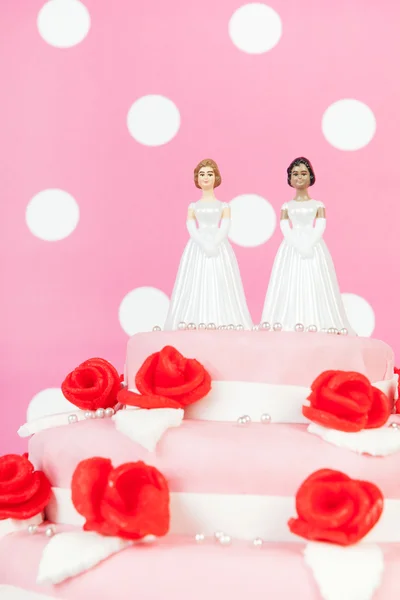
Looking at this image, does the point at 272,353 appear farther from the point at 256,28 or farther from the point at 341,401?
the point at 256,28

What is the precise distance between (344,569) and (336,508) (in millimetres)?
90

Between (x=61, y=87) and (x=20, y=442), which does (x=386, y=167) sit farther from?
(x=20, y=442)

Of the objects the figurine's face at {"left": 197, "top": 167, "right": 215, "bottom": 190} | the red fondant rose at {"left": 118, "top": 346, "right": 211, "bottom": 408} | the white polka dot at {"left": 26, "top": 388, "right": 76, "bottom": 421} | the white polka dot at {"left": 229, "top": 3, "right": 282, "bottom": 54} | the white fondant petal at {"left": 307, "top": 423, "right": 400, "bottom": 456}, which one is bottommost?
the white polka dot at {"left": 26, "top": 388, "right": 76, "bottom": 421}

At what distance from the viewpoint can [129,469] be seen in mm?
1080

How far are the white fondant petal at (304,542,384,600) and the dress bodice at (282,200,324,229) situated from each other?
91 cm

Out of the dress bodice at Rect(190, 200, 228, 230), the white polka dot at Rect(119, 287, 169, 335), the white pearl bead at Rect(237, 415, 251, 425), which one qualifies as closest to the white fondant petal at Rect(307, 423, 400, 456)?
the white pearl bead at Rect(237, 415, 251, 425)

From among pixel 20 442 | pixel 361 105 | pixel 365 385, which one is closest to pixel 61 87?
pixel 361 105

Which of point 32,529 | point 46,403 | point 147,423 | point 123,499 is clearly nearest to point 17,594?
point 32,529

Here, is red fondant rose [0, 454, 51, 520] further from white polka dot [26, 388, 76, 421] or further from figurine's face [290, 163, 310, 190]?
white polka dot [26, 388, 76, 421]

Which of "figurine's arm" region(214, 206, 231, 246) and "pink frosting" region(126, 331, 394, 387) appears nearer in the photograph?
"pink frosting" region(126, 331, 394, 387)

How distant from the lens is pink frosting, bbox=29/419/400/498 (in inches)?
45.3

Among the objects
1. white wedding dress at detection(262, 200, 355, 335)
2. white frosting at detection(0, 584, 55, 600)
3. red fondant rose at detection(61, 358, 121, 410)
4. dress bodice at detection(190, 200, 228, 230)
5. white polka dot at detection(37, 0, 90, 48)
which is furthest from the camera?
white polka dot at detection(37, 0, 90, 48)

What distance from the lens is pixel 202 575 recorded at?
1034mm

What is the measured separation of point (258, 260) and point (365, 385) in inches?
53.2
